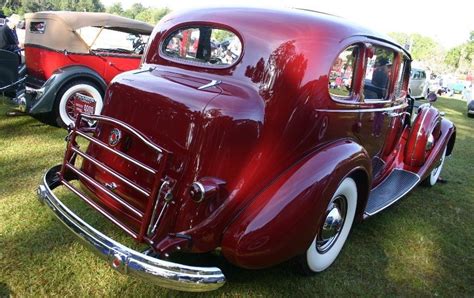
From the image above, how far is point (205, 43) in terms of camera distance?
10.2 ft

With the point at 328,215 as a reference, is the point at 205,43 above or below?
above

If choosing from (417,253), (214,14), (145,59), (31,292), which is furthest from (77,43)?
(417,253)

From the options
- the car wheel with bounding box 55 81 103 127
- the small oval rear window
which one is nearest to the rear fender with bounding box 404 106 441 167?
the small oval rear window

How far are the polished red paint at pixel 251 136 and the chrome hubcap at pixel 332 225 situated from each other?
26cm

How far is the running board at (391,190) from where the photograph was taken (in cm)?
336

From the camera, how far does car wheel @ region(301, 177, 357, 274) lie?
8.97 ft

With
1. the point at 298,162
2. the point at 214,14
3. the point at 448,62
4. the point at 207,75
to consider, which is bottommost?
the point at 448,62

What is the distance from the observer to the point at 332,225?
280cm

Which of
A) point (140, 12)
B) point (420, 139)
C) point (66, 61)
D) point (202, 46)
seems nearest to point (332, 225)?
point (202, 46)

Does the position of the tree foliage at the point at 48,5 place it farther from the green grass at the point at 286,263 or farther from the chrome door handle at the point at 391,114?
the chrome door handle at the point at 391,114

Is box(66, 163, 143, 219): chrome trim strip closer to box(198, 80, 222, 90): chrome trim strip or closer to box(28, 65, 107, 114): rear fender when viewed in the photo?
box(198, 80, 222, 90): chrome trim strip

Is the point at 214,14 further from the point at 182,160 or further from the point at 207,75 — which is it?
the point at 182,160

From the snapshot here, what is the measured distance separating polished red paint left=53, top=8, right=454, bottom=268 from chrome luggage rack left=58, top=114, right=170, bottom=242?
2.5 inches

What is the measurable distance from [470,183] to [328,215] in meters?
3.66
